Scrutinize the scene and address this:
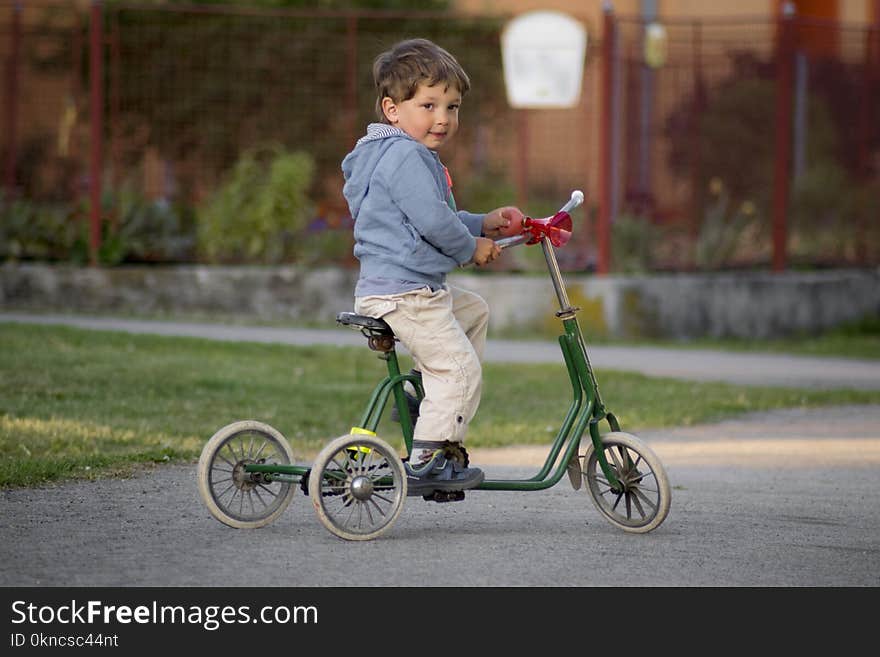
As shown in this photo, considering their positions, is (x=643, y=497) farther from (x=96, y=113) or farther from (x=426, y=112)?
(x=96, y=113)

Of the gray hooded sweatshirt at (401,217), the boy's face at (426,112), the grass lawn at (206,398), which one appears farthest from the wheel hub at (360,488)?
the grass lawn at (206,398)

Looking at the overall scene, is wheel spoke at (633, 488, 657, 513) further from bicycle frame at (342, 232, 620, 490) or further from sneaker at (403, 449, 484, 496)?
sneaker at (403, 449, 484, 496)

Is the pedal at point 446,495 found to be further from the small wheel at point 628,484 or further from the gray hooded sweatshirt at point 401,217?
the gray hooded sweatshirt at point 401,217

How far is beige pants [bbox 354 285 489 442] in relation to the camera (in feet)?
17.5

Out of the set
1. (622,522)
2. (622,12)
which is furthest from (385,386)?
(622,12)

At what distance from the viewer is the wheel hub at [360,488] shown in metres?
5.25

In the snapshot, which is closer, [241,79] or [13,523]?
[13,523]

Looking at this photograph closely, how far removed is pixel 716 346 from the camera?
44.5 feet

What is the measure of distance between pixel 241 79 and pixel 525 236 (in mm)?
10392

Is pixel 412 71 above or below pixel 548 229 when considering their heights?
above

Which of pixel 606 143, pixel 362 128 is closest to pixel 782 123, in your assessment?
pixel 606 143

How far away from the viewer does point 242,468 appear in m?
5.50

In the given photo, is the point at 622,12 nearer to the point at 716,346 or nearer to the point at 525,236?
the point at 716,346

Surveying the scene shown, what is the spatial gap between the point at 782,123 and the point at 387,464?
10.0 m
